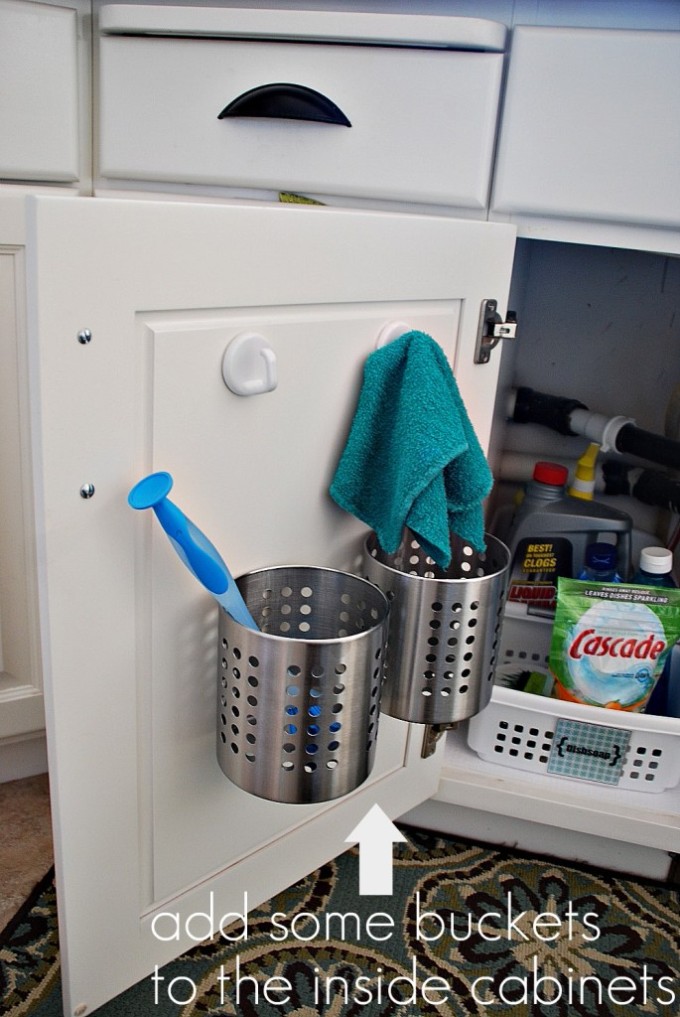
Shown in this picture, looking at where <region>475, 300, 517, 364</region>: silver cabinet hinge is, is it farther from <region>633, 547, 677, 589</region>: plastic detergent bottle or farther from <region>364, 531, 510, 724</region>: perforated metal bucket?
Result: <region>633, 547, 677, 589</region>: plastic detergent bottle

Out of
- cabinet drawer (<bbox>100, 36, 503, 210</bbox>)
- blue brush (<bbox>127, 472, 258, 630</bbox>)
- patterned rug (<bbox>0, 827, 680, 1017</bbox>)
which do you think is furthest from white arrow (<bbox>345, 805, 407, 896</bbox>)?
cabinet drawer (<bbox>100, 36, 503, 210</bbox>)

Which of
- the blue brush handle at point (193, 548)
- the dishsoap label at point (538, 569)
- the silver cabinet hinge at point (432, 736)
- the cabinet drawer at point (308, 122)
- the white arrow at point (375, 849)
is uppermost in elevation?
the cabinet drawer at point (308, 122)

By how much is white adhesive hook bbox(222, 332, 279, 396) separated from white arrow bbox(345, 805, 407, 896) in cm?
46

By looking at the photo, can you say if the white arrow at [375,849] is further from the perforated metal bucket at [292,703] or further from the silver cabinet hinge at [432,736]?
the perforated metal bucket at [292,703]

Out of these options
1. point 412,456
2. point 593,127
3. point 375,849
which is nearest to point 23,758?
point 375,849

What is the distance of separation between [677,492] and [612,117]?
0.49 m

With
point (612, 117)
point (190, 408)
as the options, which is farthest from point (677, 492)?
point (190, 408)

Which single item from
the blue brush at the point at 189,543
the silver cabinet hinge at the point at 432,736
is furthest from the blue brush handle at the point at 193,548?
the silver cabinet hinge at the point at 432,736

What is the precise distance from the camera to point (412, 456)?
0.63 meters

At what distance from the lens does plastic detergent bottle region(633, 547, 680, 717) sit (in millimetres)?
915

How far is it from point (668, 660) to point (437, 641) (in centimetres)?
39

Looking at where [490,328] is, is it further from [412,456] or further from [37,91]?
[37,91]

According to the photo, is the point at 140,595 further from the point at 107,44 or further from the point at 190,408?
the point at 107,44

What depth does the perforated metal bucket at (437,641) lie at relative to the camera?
2.27 feet
